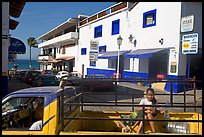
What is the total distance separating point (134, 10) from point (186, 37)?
7.81 metres

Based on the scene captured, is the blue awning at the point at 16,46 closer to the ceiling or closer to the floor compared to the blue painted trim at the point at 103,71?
closer to the ceiling

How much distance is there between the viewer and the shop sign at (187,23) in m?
16.1

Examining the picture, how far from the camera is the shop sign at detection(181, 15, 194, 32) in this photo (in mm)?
16141

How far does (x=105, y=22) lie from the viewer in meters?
29.1

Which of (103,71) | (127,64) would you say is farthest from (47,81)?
(103,71)

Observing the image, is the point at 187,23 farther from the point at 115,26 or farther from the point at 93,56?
the point at 115,26

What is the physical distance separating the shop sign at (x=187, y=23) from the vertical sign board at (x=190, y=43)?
1.86 ft

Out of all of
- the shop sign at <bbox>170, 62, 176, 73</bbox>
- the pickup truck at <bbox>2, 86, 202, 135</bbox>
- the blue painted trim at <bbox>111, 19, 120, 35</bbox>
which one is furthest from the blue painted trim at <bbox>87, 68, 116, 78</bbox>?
the pickup truck at <bbox>2, 86, 202, 135</bbox>

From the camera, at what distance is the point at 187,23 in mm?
16531

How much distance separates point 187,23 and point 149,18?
466 centimetres

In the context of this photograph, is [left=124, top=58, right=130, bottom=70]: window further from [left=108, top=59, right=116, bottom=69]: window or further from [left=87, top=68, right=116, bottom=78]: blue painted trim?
[left=108, top=59, right=116, bottom=69]: window

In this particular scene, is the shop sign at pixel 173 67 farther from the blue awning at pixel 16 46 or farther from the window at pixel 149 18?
the blue awning at pixel 16 46

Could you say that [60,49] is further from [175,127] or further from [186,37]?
[175,127]

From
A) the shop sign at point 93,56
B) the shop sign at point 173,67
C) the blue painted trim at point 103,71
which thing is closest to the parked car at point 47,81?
the shop sign at point 93,56
